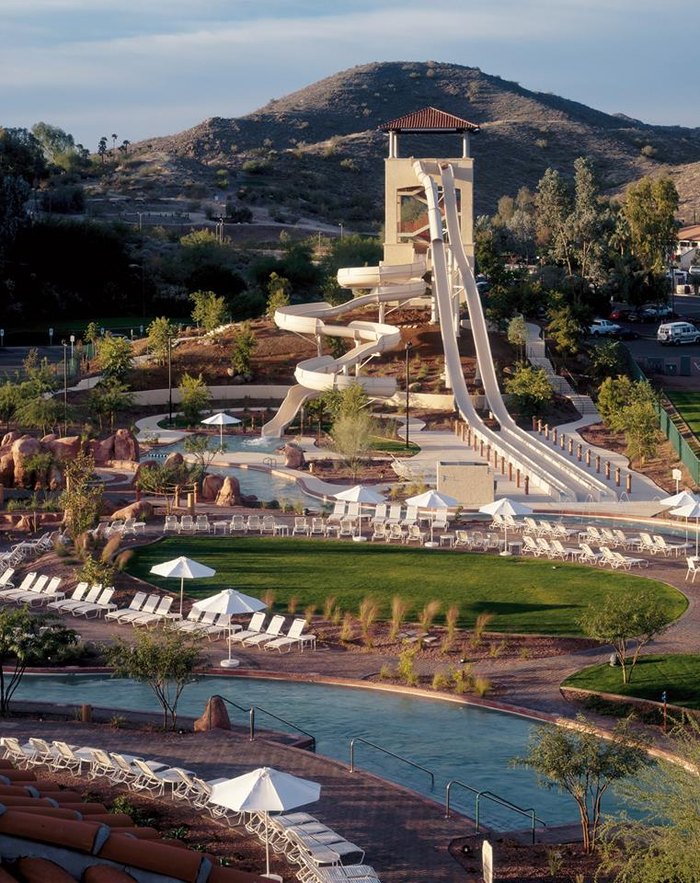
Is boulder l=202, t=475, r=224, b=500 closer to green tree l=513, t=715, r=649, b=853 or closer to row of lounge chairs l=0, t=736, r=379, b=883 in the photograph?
row of lounge chairs l=0, t=736, r=379, b=883

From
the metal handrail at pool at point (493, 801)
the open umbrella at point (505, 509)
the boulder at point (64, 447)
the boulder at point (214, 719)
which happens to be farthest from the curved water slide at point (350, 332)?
the metal handrail at pool at point (493, 801)

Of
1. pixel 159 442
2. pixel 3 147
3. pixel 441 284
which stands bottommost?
pixel 159 442

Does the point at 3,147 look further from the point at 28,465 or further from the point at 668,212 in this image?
the point at 28,465

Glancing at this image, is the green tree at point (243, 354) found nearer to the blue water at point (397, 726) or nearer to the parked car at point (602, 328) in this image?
the parked car at point (602, 328)

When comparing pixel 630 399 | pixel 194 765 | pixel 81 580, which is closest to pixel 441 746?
pixel 194 765

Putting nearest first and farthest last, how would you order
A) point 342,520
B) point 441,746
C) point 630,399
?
point 441,746 < point 342,520 < point 630,399

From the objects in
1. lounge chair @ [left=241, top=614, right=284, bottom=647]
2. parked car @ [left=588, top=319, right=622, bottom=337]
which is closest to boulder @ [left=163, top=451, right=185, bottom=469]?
lounge chair @ [left=241, top=614, right=284, bottom=647]

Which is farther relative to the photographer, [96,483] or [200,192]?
[200,192]
